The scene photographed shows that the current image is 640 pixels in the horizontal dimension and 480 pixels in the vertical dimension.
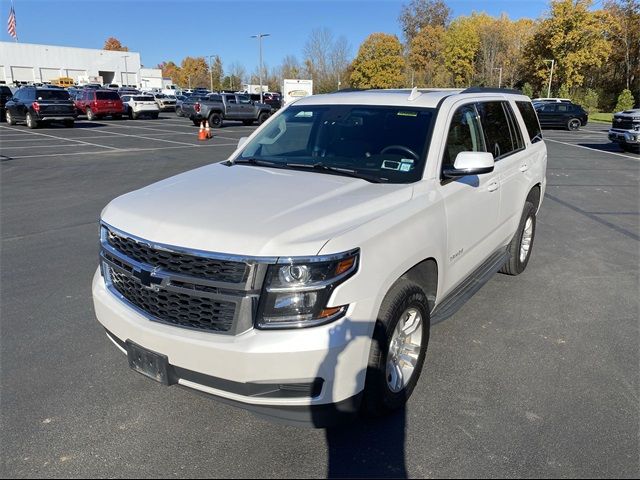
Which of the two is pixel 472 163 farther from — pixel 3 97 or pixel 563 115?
pixel 3 97

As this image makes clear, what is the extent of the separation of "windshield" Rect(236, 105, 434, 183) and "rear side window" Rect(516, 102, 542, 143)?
2294 mm

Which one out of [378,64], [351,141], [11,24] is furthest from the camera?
[378,64]

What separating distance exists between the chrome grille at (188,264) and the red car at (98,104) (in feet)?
104

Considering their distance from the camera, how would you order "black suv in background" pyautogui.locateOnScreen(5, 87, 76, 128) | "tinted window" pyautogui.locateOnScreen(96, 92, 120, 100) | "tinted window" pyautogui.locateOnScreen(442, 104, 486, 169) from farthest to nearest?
1. "tinted window" pyautogui.locateOnScreen(96, 92, 120, 100)
2. "black suv in background" pyautogui.locateOnScreen(5, 87, 76, 128)
3. "tinted window" pyautogui.locateOnScreen(442, 104, 486, 169)

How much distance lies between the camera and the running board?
364cm

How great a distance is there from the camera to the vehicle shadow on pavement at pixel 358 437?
2475mm

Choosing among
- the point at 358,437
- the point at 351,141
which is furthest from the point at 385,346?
the point at 351,141

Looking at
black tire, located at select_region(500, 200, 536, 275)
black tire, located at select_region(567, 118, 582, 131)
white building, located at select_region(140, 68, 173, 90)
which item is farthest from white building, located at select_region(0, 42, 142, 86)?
black tire, located at select_region(500, 200, 536, 275)

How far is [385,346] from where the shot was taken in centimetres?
276

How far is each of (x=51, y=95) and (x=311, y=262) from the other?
2747cm

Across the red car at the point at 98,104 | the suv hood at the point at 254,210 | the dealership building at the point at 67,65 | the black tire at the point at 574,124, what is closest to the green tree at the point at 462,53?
the black tire at the point at 574,124

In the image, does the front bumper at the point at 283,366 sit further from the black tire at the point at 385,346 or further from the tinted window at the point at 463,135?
the tinted window at the point at 463,135

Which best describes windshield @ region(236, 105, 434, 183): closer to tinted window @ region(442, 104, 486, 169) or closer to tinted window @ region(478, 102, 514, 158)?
tinted window @ region(442, 104, 486, 169)

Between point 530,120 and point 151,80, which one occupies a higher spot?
point 151,80
